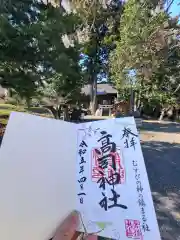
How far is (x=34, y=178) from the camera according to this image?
5.23 feet

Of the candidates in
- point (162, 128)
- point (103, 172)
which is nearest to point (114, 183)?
point (103, 172)

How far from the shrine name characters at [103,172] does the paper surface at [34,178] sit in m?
0.19

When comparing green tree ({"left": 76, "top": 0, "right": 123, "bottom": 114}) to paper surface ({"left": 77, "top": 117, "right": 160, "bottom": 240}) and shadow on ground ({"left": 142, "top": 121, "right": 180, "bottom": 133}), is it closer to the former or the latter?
shadow on ground ({"left": 142, "top": 121, "right": 180, "bottom": 133})

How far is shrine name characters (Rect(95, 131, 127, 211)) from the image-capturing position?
66.1 inches

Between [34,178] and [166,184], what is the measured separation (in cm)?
369

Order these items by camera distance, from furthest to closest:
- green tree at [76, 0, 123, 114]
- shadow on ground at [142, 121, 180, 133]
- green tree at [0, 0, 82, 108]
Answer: green tree at [76, 0, 123, 114], shadow on ground at [142, 121, 180, 133], green tree at [0, 0, 82, 108]

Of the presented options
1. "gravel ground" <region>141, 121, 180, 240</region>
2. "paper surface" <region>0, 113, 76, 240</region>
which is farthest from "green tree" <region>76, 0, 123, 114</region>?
"paper surface" <region>0, 113, 76, 240</region>

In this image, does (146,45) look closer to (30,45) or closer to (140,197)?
(30,45)

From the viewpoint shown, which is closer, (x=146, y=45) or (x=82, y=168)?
(x=82, y=168)

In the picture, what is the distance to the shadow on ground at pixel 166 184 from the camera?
10.6ft

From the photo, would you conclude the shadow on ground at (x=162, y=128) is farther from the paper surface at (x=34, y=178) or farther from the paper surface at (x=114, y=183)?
the paper surface at (x=34, y=178)

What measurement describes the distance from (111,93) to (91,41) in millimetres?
6649

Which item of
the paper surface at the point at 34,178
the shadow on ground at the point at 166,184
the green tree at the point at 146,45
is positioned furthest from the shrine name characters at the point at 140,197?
the green tree at the point at 146,45

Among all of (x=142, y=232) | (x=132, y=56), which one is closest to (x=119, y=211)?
(x=142, y=232)
